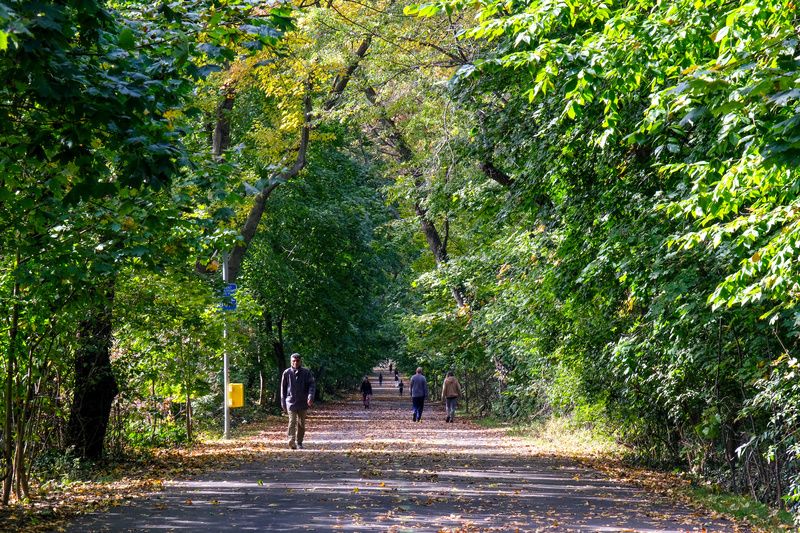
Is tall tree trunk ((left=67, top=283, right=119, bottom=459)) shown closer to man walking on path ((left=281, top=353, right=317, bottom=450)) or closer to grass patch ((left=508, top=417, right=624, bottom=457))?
man walking on path ((left=281, top=353, right=317, bottom=450))

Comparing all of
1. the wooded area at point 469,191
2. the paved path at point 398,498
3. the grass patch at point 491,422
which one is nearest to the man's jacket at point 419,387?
the grass patch at point 491,422

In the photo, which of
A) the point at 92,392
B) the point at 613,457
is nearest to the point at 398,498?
the point at 92,392

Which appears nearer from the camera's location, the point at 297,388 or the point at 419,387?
the point at 297,388

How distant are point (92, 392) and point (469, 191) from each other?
960 cm

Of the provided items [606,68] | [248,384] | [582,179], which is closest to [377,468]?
[582,179]

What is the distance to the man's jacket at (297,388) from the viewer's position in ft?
62.6

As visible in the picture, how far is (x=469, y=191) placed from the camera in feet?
69.9

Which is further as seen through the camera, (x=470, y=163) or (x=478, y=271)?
(x=478, y=271)

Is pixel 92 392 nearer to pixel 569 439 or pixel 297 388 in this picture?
pixel 297 388

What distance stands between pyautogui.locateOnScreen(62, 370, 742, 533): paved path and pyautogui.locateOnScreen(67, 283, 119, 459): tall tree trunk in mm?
2058

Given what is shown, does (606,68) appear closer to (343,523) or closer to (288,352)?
(343,523)

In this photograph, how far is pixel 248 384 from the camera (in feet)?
132

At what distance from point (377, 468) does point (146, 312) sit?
4.57 m

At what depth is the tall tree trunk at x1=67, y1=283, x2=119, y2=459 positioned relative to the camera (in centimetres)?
1449
